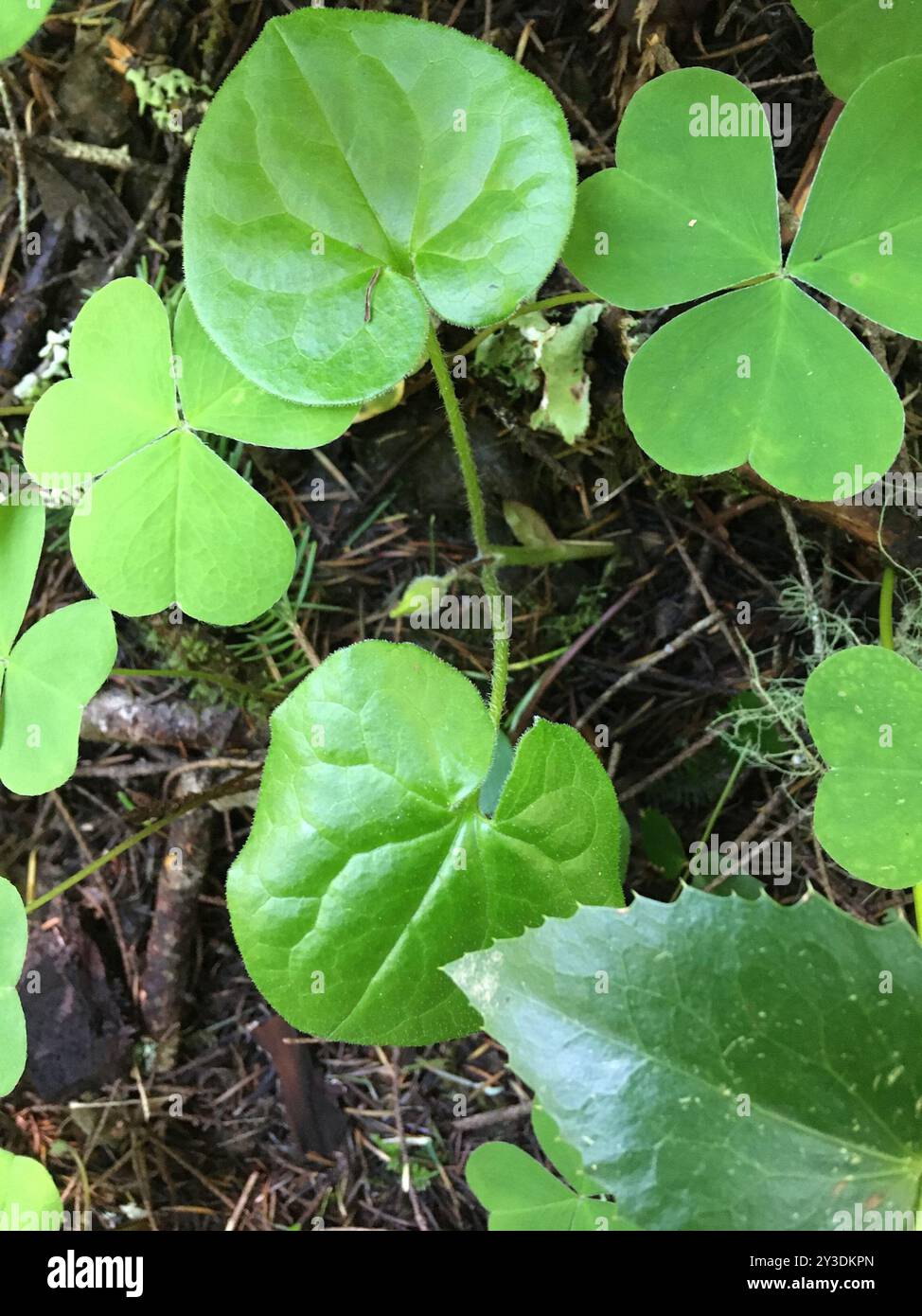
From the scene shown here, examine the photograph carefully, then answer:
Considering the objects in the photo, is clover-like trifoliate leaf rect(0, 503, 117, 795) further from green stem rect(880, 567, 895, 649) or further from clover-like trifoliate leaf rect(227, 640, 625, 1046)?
green stem rect(880, 567, 895, 649)

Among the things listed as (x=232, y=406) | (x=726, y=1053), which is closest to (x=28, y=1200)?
(x=726, y=1053)

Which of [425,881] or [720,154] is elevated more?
[720,154]

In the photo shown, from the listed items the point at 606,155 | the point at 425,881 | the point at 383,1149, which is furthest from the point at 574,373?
the point at 383,1149

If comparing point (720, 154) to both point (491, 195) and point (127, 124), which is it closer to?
point (491, 195)

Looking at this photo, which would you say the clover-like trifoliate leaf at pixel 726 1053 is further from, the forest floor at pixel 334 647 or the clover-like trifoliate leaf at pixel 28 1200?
the clover-like trifoliate leaf at pixel 28 1200

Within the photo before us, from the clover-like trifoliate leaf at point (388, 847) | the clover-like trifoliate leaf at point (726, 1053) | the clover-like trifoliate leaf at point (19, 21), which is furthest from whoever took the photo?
the clover-like trifoliate leaf at point (388, 847)

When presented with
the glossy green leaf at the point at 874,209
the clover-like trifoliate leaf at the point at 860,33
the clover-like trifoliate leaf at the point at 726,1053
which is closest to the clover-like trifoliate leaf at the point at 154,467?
the clover-like trifoliate leaf at the point at 726,1053

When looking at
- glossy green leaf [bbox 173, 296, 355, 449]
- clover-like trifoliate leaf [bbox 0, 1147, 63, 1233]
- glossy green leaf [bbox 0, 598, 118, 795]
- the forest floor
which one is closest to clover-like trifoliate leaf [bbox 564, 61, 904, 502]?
the forest floor
